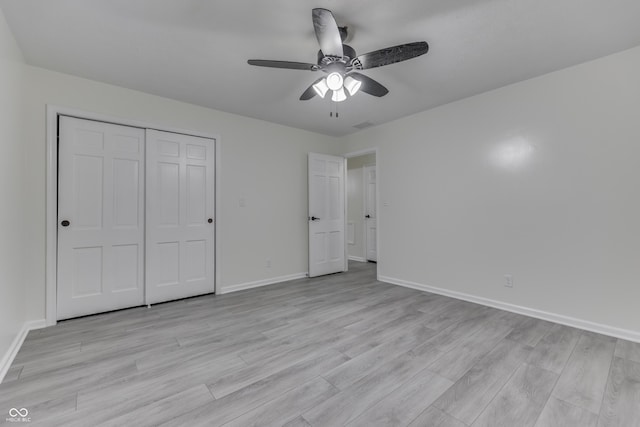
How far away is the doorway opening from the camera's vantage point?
246 inches

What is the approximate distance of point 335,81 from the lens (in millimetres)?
2209

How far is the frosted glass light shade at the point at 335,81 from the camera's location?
2.19m

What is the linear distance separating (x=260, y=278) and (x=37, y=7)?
3396 mm

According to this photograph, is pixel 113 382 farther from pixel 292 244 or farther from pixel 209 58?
pixel 292 244

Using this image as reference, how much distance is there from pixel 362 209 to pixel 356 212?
0.19 m

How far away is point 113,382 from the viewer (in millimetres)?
1812

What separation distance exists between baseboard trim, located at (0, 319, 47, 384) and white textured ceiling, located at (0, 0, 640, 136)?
2378 mm

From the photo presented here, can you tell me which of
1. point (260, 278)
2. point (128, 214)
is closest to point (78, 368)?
point (128, 214)

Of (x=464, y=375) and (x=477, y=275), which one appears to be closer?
(x=464, y=375)

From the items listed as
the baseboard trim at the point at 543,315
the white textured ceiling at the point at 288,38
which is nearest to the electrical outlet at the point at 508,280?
the baseboard trim at the point at 543,315

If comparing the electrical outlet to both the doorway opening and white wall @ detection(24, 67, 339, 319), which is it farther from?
the doorway opening

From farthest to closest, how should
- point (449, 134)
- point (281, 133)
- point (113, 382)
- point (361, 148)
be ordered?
point (361, 148) → point (281, 133) → point (449, 134) → point (113, 382)

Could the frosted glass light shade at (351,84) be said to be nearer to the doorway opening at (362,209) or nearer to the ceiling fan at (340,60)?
the ceiling fan at (340,60)

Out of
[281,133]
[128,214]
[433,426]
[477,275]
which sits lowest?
[433,426]
